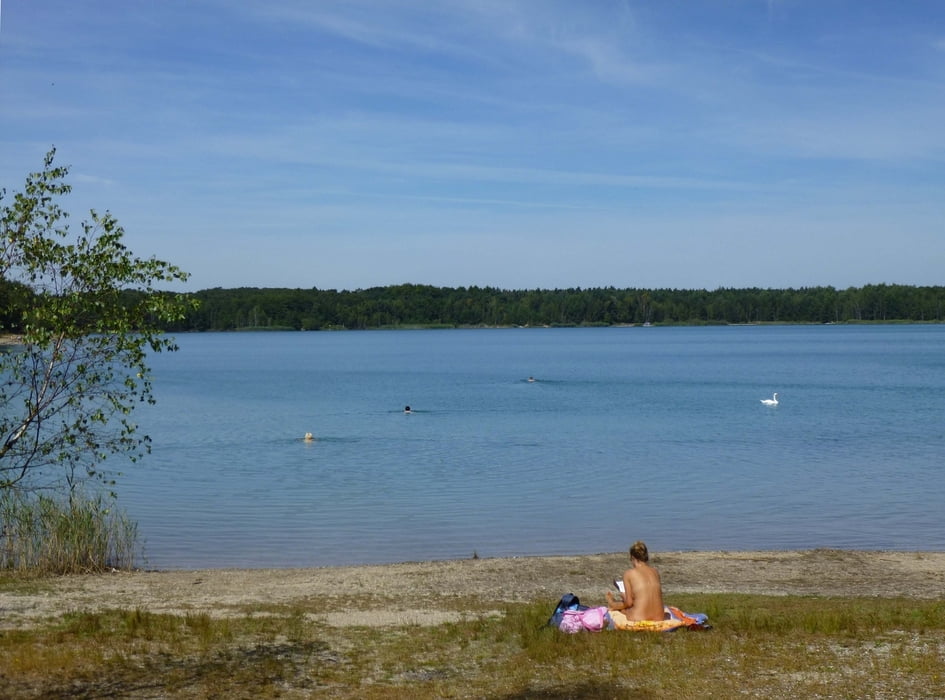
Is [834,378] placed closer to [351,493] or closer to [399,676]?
[351,493]

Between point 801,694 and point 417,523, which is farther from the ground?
point 801,694

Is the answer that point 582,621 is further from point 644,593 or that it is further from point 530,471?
point 530,471

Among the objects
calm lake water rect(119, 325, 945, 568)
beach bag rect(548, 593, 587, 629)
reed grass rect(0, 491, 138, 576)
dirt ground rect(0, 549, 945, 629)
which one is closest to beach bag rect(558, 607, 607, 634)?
beach bag rect(548, 593, 587, 629)

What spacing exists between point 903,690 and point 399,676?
15.7ft

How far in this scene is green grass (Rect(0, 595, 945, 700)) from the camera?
979 cm

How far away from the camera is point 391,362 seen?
395 feet

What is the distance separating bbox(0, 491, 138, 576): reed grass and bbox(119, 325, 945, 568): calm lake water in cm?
254

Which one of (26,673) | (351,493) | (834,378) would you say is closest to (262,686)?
(26,673)

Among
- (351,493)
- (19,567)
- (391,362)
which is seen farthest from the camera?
(391,362)

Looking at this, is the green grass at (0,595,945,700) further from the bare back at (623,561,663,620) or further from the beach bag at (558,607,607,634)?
the bare back at (623,561,663,620)

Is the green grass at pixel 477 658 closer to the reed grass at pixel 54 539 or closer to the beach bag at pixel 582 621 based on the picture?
the beach bag at pixel 582 621

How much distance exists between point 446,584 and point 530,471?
56.1ft

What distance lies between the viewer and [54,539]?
1744 centimetres

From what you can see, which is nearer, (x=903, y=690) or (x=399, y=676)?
(x=903, y=690)
